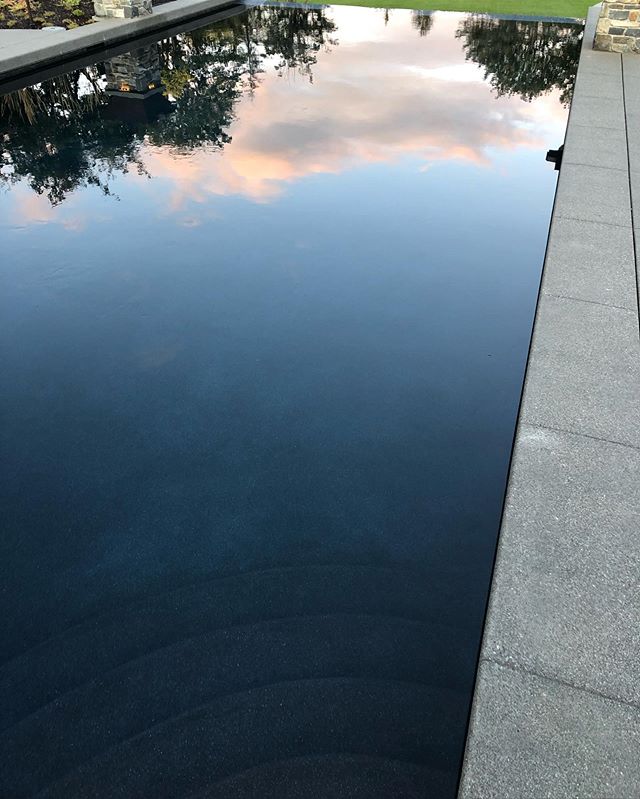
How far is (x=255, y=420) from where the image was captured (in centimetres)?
396

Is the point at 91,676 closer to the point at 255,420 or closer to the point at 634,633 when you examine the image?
the point at 255,420

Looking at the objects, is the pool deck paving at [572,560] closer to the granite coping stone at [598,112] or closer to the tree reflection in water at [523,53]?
the granite coping stone at [598,112]

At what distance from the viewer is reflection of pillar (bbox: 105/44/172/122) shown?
9.69 metres

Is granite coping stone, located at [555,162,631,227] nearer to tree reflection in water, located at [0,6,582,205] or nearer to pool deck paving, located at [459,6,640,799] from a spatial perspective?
pool deck paving, located at [459,6,640,799]

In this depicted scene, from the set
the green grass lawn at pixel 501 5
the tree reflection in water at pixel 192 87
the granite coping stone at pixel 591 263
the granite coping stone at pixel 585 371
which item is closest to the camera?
the granite coping stone at pixel 585 371

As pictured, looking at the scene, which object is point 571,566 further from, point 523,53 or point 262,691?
point 523,53

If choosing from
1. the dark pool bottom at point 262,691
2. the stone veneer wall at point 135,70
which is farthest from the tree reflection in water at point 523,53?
the dark pool bottom at point 262,691

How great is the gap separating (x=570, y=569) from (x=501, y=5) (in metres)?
20.0

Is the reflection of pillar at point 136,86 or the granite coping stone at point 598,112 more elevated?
the reflection of pillar at point 136,86

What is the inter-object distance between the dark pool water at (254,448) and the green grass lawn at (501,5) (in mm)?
11226

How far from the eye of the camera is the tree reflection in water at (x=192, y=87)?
8039 millimetres

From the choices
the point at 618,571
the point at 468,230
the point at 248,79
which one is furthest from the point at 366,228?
the point at 248,79

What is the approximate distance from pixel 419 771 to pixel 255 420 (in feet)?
7.58

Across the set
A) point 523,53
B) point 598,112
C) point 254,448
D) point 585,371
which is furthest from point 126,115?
point 523,53
